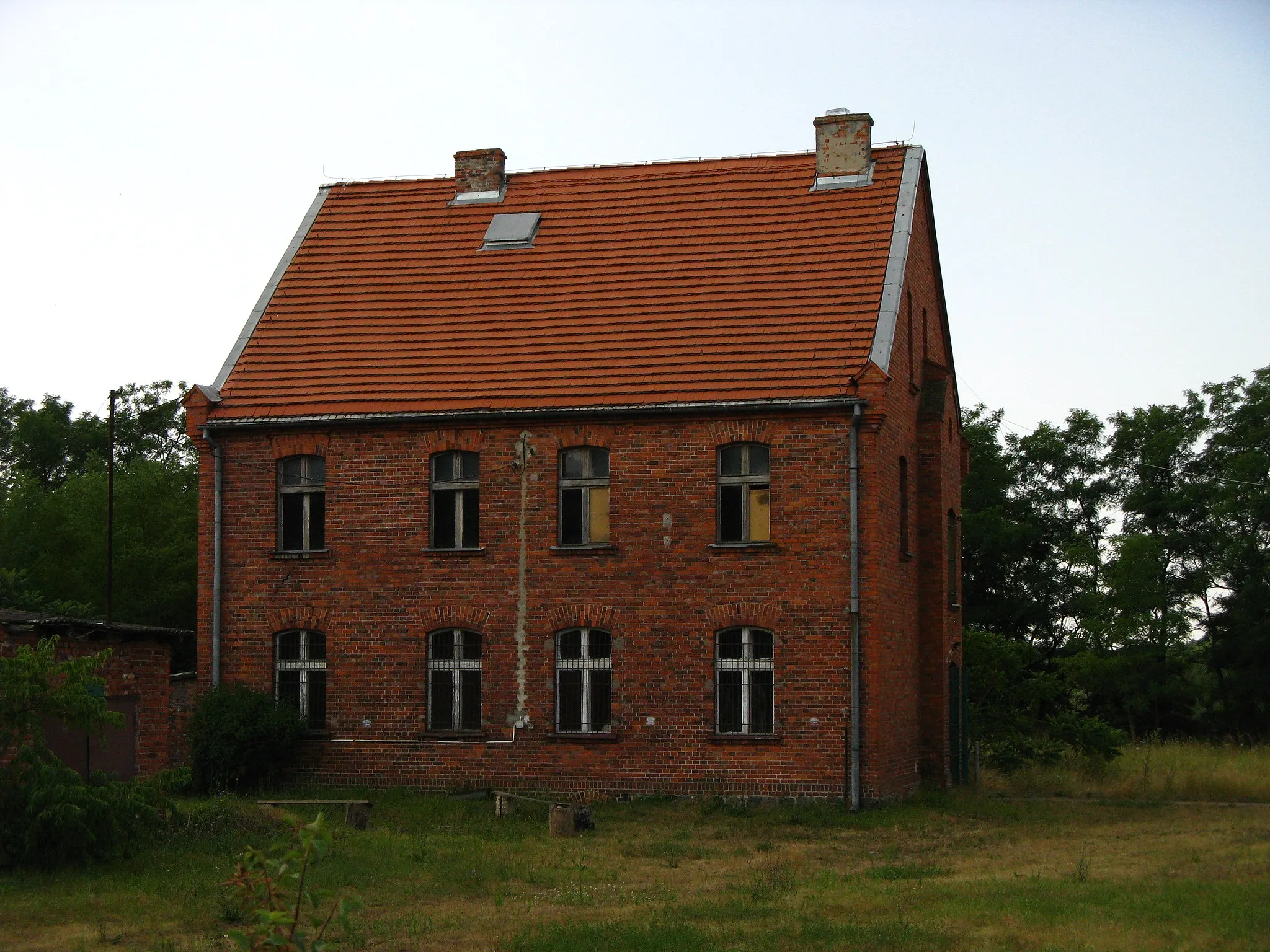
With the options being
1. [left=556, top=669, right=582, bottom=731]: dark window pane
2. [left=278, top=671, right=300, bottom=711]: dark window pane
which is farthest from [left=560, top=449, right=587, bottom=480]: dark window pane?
[left=278, top=671, right=300, bottom=711]: dark window pane

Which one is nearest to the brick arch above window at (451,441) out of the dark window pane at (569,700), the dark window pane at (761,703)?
the dark window pane at (569,700)

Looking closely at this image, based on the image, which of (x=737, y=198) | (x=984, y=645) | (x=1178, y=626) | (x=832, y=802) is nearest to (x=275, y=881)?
(x=832, y=802)

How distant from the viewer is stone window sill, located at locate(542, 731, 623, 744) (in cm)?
2244

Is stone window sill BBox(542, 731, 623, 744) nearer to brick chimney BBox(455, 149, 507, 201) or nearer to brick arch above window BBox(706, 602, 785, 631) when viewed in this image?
brick arch above window BBox(706, 602, 785, 631)

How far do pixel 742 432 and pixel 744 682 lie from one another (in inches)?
142

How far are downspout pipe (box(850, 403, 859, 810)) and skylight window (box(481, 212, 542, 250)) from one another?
24.8 feet

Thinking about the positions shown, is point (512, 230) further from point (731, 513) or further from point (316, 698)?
point (316, 698)

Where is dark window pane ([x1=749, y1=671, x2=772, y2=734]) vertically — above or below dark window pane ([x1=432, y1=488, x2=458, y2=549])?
below

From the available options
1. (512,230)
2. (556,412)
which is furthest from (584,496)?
(512,230)

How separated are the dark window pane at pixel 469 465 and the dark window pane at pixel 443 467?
0.16 meters

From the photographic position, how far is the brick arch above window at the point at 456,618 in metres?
23.1

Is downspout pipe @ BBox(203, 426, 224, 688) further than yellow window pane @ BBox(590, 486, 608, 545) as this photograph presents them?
Yes

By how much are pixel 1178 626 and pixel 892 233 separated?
71.4ft

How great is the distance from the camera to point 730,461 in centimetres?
2255
